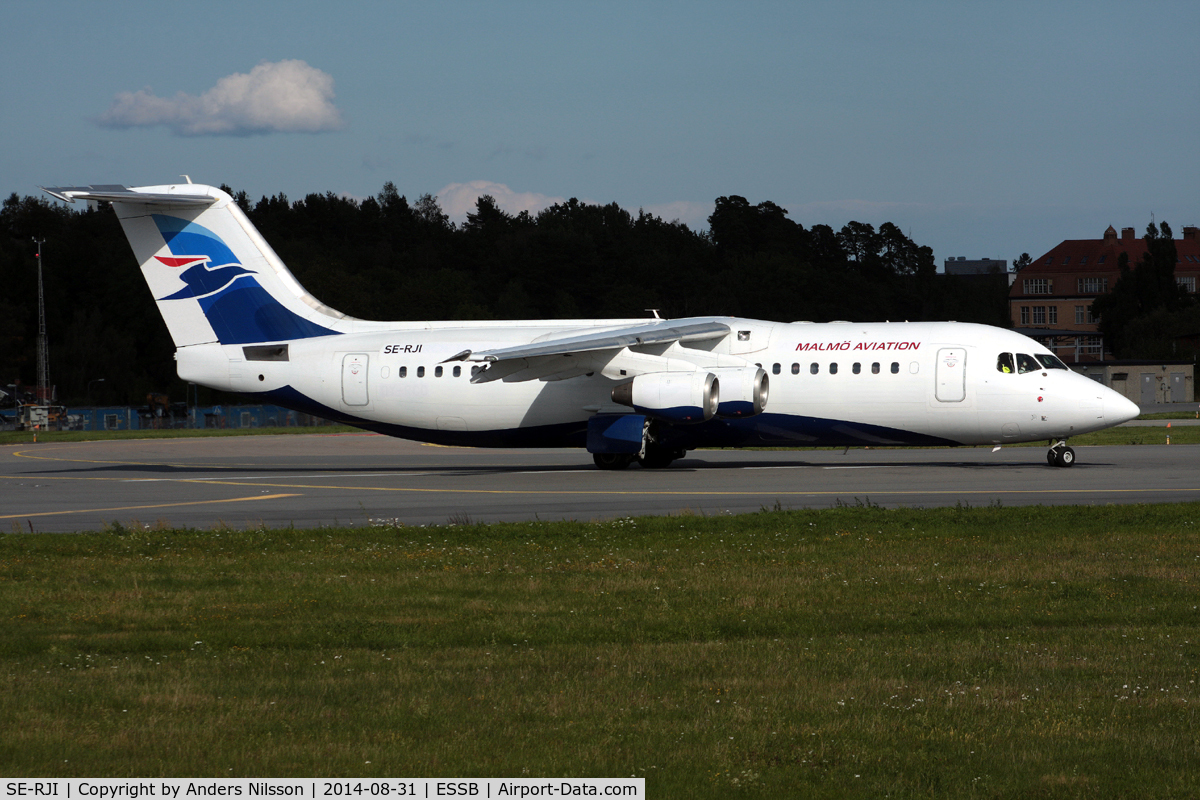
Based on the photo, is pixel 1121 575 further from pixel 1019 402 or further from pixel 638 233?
pixel 638 233

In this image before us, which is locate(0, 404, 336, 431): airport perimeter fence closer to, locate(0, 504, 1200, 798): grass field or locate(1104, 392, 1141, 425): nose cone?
locate(1104, 392, 1141, 425): nose cone

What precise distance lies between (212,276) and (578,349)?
10790mm

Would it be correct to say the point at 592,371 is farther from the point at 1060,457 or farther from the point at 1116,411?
the point at 1116,411

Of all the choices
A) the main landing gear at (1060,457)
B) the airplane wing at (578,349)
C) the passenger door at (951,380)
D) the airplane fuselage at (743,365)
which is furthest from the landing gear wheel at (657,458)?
the main landing gear at (1060,457)

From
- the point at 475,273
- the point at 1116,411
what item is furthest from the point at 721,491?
the point at 475,273

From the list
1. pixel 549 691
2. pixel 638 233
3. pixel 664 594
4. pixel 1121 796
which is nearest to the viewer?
pixel 1121 796

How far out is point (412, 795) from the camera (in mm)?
6480

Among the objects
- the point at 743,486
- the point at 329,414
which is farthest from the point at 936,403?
the point at 329,414

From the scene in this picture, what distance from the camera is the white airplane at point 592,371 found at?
29203 millimetres

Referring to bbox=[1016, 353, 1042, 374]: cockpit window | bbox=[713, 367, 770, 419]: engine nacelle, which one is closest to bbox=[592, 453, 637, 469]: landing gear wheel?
bbox=[713, 367, 770, 419]: engine nacelle

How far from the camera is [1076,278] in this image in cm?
16950

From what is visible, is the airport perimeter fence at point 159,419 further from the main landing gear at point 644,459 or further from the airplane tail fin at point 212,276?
the main landing gear at point 644,459

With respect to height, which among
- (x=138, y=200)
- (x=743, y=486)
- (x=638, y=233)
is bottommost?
(x=743, y=486)

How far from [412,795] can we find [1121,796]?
12.1ft
